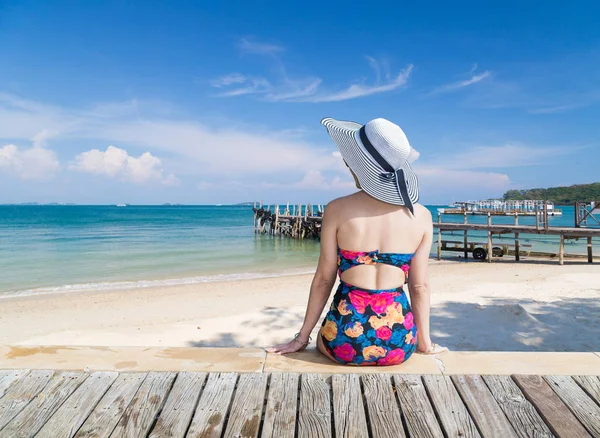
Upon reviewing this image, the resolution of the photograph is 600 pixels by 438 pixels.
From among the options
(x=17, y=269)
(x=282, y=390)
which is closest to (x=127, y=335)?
(x=282, y=390)

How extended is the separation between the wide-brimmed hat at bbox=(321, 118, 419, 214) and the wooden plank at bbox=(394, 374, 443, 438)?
88 centimetres

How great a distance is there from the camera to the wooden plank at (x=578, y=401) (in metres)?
1.72

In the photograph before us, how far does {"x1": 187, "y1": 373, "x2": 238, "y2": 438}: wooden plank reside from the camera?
66.8 inches

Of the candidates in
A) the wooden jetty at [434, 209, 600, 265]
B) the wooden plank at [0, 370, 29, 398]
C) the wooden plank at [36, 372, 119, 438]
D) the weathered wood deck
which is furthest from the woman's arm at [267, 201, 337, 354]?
the wooden jetty at [434, 209, 600, 265]

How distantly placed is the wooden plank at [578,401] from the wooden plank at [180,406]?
1695mm

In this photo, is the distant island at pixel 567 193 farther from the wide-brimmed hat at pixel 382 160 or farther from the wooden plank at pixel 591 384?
the wide-brimmed hat at pixel 382 160

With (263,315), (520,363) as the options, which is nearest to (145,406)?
(520,363)

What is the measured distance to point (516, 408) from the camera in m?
1.82

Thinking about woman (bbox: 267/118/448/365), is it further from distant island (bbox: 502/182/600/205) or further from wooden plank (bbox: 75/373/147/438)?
distant island (bbox: 502/182/600/205)

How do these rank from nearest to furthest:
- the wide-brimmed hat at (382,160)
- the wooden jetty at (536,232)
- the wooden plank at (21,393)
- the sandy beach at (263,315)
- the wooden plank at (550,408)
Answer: the wooden plank at (550,408)
the wooden plank at (21,393)
the wide-brimmed hat at (382,160)
the sandy beach at (263,315)
the wooden jetty at (536,232)

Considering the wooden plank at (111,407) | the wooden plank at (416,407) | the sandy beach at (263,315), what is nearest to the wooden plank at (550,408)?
the wooden plank at (416,407)

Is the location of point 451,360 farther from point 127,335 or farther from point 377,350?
point 127,335

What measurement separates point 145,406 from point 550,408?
1.83m

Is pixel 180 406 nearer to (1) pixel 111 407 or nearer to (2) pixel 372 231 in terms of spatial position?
(1) pixel 111 407
